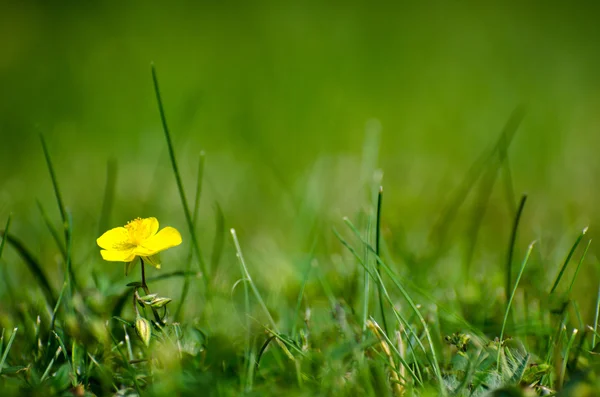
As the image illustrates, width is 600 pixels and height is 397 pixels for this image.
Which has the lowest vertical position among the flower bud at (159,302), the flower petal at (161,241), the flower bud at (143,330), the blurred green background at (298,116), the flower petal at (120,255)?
the blurred green background at (298,116)

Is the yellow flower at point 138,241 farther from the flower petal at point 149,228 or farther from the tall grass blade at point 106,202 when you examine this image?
the tall grass blade at point 106,202

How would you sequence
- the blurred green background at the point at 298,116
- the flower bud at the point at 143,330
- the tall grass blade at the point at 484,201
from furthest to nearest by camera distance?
1. the blurred green background at the point at 298,116
2. the tall grass blade at the point at 484,201
3. the flower bud at the point at 143,330

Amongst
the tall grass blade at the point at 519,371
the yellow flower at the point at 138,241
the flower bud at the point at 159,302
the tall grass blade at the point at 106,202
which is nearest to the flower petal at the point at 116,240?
the yellow flower at the point at 138,241

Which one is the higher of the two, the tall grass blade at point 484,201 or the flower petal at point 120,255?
the flower petal at point 120,255

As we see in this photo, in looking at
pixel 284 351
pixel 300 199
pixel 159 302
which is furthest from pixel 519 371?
pixel 300 199

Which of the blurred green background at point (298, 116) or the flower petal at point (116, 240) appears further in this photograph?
the blurred green background at point (298, 116)

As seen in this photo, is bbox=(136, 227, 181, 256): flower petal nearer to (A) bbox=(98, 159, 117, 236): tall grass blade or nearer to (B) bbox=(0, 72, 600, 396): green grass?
(B) bbox=(0, 72, 600, 396): green grass

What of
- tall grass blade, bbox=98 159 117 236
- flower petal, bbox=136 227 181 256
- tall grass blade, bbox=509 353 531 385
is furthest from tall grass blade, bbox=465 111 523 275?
tall grass blade, bbox=98 159 117 236
